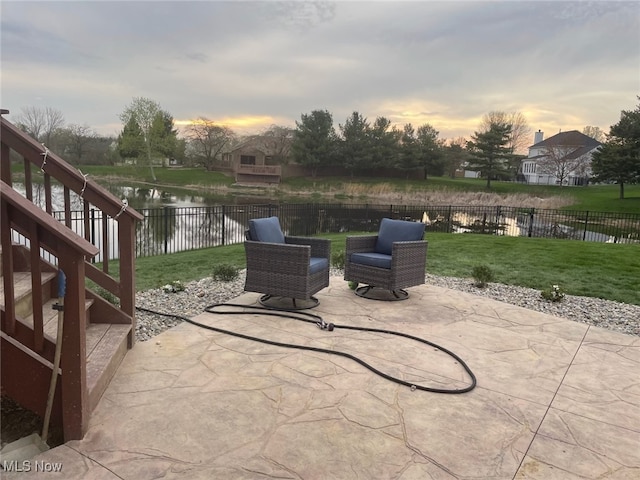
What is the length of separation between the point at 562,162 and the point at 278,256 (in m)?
41.0

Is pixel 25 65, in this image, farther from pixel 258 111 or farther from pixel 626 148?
pixel 626 148

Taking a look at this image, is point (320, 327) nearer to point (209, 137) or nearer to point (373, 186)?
point (373, 186)

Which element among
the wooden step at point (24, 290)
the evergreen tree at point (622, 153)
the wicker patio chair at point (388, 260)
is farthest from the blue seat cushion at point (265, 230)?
the evergreen tree at point (622, 153)

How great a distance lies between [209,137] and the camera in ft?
158

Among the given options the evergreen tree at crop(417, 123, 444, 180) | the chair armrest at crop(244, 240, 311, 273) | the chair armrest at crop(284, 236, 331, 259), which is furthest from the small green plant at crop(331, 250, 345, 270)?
the evergreen tree at crop(417, 123, 444, 180)

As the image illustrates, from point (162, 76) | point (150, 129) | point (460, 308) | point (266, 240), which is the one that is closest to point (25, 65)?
point (266, 240)

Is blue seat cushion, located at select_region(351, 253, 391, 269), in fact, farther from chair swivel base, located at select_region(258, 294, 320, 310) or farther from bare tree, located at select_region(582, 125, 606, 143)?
bare tree, located at select_region(582, 125, 606, 143)

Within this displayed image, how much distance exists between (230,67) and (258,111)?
52.7ft

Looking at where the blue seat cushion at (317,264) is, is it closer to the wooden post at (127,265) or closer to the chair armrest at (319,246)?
the chair armrest at (319,246)

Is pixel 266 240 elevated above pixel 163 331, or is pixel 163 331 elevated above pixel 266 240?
pixel 266 240

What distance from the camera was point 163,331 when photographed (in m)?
3.45

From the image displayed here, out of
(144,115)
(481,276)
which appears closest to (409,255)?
(481,276)

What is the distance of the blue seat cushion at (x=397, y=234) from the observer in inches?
197

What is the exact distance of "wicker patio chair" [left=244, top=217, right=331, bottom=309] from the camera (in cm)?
406
